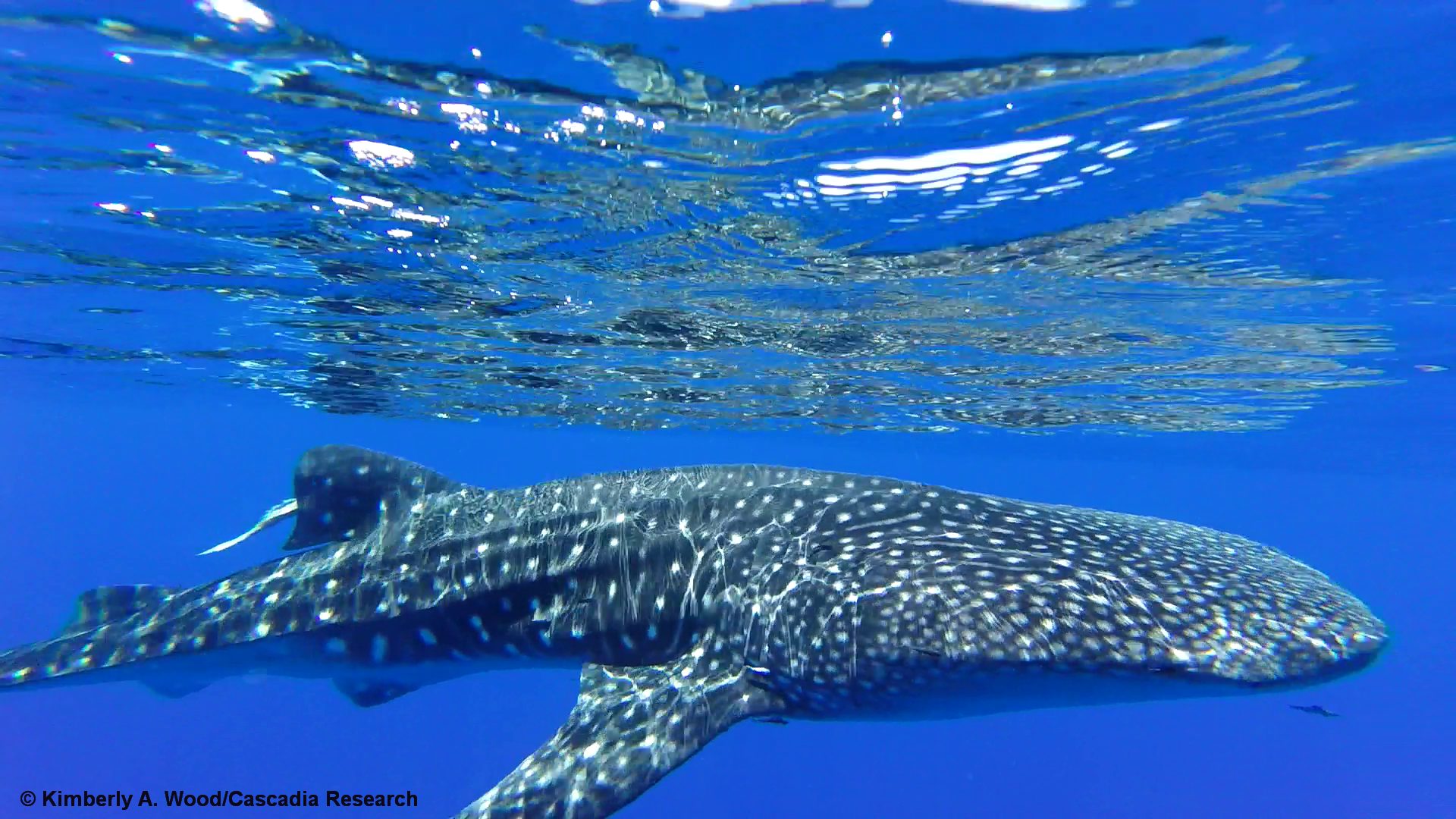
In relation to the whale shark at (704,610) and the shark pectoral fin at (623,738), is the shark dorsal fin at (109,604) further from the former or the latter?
the shark pectoral fin at (623,738)

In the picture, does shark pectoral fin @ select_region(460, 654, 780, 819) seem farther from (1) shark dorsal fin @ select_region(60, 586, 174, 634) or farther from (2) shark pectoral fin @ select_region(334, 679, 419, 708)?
(1) shark dorsal fin @ select_region(60, 586, 174, 634)

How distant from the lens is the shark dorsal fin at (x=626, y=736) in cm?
543

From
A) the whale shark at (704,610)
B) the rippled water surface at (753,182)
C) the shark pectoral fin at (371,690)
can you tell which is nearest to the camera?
the whale shark at (704,610)

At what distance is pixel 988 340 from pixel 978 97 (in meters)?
9.20

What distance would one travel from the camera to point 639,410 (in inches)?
1069

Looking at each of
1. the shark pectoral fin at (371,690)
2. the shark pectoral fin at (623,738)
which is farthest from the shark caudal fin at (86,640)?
the shark pectoral fin at (623,738)

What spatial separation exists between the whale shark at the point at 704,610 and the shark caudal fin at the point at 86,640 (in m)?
0.02

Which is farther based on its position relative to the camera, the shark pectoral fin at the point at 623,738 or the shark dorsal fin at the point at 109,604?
the shark dorsal fin at the point at 109,604

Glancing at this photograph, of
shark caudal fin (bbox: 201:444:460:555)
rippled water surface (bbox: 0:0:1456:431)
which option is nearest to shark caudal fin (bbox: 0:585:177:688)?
shark caudal fin (bbox: 201:444:460:555)

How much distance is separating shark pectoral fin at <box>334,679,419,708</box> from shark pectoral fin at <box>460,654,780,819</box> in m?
2.78

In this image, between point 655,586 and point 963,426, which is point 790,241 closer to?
point 655,586

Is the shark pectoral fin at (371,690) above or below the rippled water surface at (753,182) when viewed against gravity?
below

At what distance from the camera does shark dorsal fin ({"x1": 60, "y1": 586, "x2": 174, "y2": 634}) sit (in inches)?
342

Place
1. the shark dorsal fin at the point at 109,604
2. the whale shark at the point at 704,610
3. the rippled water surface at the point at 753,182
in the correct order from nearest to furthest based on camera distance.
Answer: the whale shark at the point at 704,610
the rippled water surface at the point at 753,182
the shark dorsal fin at the point at 109,604
